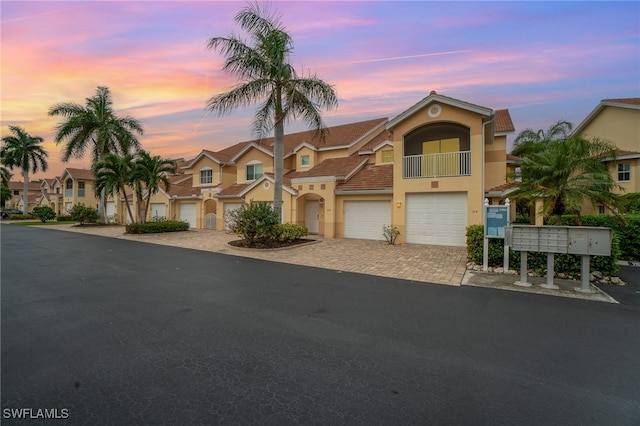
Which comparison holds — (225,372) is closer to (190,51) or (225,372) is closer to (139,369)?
(139,369)

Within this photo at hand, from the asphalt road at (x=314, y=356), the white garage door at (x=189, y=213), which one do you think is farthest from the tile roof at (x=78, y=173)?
the asphalt road at (x=314, y=356)

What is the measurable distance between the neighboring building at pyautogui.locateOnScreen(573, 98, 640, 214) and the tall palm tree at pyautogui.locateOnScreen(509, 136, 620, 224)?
10475mm

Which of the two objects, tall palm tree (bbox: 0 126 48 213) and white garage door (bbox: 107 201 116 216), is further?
tall palm tree (bbox: 0 126 48 213)

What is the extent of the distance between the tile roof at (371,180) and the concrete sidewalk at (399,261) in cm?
312

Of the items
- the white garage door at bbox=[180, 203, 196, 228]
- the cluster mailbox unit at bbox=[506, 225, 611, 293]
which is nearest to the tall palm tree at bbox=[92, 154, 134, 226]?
the white garage door at bbox=[180, 203, 196, 228]

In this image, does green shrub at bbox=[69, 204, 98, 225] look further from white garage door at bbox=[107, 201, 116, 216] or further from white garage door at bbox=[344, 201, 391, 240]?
white garage door at bbox=[344, 201, 391, 240]

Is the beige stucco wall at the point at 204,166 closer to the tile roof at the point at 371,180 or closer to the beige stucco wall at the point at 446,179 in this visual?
the tile roof at the point at 371,180

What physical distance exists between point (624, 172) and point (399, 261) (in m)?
19.2

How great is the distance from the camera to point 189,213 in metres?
28.1

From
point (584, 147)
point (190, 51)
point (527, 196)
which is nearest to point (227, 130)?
point (190, 51)

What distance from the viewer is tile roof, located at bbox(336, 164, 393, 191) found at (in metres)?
17.4

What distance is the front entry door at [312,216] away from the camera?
20531mm

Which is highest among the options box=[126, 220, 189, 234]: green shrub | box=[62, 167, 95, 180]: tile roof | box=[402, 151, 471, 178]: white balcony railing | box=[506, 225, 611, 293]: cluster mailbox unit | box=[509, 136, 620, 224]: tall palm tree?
box=[62, 167, 95, 180]: tile roof

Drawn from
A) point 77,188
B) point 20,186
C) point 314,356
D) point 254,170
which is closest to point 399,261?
point 314,356
